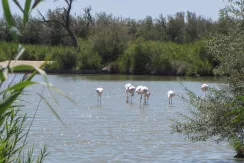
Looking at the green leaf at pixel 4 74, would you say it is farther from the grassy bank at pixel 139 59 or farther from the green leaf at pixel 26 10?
Result: the grassy bank at pixel 139 59

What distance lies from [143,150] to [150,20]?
47571 mm

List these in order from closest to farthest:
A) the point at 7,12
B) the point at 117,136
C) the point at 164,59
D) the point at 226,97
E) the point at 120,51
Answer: the point at 7,12 < the point at 226,97 < the point at 117,136 < the point at 164,59 < the point at 120,51

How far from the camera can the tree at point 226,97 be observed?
8.56m

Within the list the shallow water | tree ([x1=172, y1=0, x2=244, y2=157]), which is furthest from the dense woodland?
tree ([x1=172, y1=0, x2=244, y2=157])

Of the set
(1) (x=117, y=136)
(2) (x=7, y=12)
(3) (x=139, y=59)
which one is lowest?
(1) (x=117, y=136)

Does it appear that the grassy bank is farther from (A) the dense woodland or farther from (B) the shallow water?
(B) the shallow water

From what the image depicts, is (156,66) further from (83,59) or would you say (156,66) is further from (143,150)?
(143,150)

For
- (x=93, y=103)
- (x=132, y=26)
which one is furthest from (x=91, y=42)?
(x=93, y=103)

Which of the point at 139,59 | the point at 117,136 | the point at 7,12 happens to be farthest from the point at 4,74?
the point at 139,59

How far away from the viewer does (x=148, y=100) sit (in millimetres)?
21594

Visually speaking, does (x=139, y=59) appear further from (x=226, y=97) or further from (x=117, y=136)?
(x=226, y=97)

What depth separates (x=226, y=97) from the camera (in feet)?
29.2

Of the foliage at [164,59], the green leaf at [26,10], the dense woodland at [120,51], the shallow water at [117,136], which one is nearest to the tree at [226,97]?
the shallow water at [117,136]

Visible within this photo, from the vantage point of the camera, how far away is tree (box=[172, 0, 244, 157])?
28.1 feet
